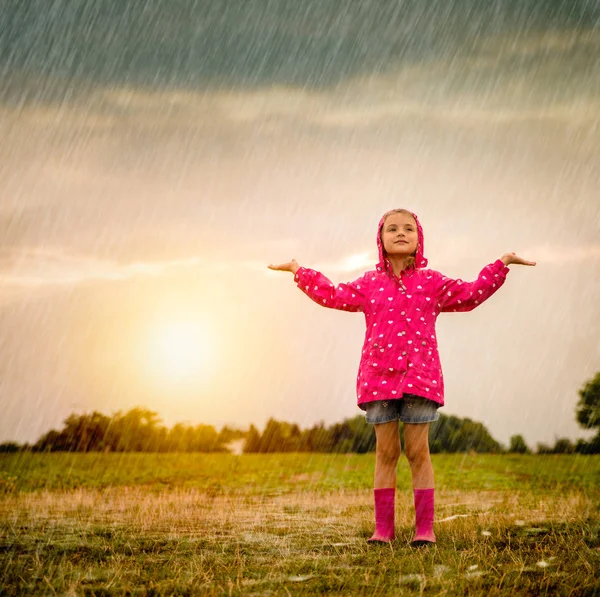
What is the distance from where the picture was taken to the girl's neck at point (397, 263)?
5.48 meters

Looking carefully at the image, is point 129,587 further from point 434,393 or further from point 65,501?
point 65,501

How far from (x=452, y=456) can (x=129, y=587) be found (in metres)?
14.6

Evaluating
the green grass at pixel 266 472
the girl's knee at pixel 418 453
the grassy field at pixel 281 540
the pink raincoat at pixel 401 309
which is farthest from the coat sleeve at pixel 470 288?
the green grass at pixel 266 472

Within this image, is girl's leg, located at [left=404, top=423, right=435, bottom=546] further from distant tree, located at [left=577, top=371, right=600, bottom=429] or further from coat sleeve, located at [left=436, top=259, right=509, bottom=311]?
distant tree, located at [left=577, top=371, right=600, bottom=429]

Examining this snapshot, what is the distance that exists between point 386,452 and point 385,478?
0.20 m

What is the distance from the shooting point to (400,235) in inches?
212

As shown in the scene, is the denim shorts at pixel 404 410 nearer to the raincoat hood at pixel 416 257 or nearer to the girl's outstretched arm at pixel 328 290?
the girl's outstretched arm at pixel 328 290

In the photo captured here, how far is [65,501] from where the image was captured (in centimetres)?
832

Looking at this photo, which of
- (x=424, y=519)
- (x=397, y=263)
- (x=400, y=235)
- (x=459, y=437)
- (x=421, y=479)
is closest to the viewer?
(x=424, y=519)

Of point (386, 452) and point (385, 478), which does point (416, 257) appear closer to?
point (386, 452)

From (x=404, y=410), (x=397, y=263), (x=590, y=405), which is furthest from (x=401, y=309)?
(x=590, y=405)

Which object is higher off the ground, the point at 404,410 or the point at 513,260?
the point at 513,260

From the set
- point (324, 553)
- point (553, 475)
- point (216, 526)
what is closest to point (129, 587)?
point (324, 553)

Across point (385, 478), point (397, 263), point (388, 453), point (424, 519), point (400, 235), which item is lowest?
point (424, 519)
